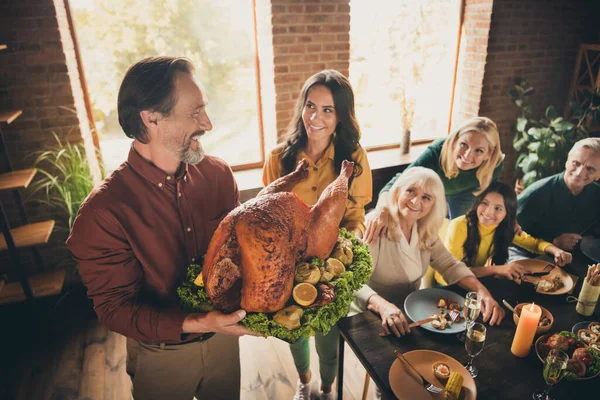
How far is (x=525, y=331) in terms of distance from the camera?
4.80 ft

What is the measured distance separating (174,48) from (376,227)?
2.40 meters

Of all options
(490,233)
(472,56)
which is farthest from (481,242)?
(472,56)

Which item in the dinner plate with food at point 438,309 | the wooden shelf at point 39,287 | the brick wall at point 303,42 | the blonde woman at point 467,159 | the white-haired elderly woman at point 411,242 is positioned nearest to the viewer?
the dinner plate with food at point 438,309

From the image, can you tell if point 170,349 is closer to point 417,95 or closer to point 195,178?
point 195,178

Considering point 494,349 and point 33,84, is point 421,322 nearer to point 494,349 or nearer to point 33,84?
point 494,349

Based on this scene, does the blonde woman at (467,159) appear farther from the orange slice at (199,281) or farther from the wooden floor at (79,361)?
the orange slice at (199,281)

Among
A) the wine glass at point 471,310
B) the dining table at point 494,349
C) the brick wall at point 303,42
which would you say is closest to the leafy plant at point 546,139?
the brick wall at point 303,42

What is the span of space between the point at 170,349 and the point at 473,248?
5.61 ft

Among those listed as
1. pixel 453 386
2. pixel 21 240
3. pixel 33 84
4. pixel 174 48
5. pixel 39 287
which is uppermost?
pixel 174 48

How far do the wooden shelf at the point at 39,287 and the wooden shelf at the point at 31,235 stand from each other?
15.7 inches

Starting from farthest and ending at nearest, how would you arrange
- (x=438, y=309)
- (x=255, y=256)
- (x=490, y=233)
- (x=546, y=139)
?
(x=546, y=139)
(x=490, y=233)
(x=438, y=309)
(x=255, y=256)

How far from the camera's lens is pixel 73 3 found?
296 centimetres

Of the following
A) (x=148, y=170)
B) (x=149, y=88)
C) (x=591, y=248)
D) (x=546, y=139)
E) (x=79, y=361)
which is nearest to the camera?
(x=149, y=88)

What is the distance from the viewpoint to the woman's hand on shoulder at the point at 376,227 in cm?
193
